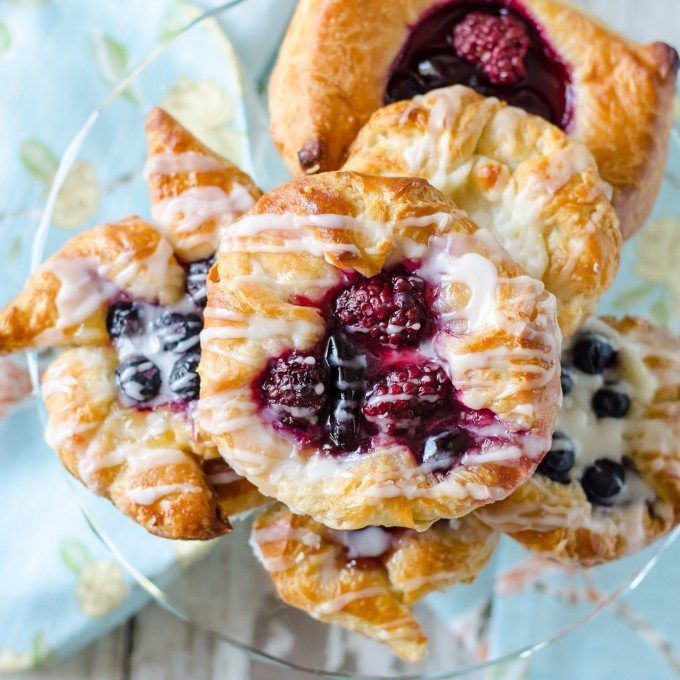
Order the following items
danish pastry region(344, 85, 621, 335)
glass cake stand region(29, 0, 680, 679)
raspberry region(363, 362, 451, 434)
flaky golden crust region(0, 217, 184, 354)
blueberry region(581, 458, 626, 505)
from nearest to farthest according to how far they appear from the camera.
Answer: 1. raspberry region(363, 362, 451, 434)
2. danish pastry region(344, 85, 621, 335)
3. flaky golden crust region(0, 217, 184, 354)
4. blueberry region(581, 458, 626, 505)
5. glass cake stand region(29, 0, 680, 679)

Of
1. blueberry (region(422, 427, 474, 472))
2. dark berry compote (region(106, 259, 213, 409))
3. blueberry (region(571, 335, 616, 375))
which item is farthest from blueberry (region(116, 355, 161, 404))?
blueberry (region(571, 335, 616, 375))

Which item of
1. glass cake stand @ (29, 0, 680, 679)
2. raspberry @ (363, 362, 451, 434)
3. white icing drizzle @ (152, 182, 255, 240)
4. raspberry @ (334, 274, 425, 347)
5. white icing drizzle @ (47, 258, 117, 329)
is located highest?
raspberry @ (334, 274, 425, 347)

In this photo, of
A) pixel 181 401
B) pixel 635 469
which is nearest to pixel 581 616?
pixel 635 469

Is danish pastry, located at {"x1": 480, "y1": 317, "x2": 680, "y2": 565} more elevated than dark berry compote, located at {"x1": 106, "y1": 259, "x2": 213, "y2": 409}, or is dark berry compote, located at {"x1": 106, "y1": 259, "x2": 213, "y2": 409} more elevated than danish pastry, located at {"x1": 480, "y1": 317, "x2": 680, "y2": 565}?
dark berry compote, located at {"x1": 106, "y1": 259, "x2": 213, "y2": 409}

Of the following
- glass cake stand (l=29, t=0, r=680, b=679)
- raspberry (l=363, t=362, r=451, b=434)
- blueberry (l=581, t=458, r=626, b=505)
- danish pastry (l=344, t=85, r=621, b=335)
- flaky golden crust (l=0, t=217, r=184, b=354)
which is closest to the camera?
raspberry (l=363, t=362, r=451, b=434)

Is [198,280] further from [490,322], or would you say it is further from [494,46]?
[494,46]

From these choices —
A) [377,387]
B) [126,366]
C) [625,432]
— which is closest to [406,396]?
[377,387]

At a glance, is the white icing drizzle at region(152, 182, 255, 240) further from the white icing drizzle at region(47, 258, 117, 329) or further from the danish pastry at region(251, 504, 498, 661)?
the danish pastry at region(251, 504, 498, 661)

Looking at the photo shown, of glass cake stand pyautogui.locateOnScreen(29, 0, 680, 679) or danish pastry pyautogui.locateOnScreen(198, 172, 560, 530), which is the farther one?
glass cake stand pyautogui.locateOnScreen(29, 0, 680, 679)
